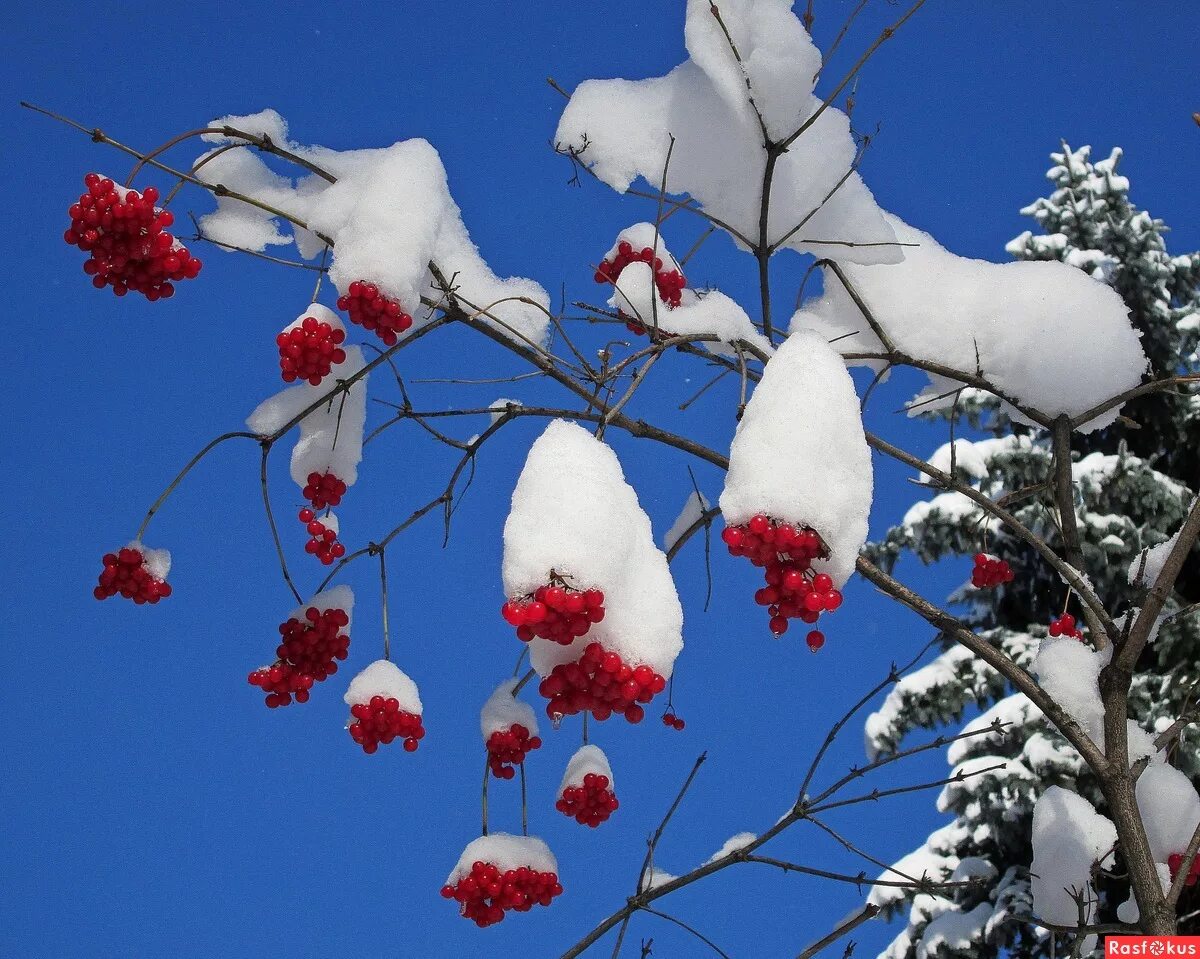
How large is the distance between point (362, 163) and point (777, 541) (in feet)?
4.44

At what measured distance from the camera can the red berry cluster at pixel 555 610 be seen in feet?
4.00

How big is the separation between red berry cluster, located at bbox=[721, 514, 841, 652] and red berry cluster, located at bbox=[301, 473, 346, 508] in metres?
1.30

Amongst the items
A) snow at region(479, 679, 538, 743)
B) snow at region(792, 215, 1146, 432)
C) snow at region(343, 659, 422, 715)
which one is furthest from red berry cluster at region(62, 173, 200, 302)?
snow at region(792, 215, 1146, 432)

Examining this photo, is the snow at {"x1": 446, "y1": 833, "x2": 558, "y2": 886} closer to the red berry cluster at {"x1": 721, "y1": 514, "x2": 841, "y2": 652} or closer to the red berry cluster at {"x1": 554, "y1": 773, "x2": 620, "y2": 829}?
the red berry cluster at {"x1": 554, "y1": 773, "x2": 620, "y2": 829}

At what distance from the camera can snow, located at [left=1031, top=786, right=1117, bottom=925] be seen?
222 centimetres

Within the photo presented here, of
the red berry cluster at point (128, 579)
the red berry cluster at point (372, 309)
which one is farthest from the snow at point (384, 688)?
the red berry cluster at point (372, 309)

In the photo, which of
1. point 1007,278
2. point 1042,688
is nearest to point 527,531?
point 1042,688

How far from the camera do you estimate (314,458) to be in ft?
7.89

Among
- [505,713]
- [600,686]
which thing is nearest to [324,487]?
[505,713]

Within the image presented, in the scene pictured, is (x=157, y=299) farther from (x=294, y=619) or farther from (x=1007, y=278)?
(x=1007, y=278)

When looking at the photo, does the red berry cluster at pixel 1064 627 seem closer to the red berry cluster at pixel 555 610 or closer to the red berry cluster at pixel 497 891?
the red berry cluster at pixel 497 891

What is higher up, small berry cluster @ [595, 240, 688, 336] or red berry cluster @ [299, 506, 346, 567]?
small berry cluster @ [595, 240, 688, 336]

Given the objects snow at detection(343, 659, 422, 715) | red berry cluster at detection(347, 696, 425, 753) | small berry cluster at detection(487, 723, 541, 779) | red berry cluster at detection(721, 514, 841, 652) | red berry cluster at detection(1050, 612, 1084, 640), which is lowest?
red berry cluster at detection(721, 514, 841, 652)

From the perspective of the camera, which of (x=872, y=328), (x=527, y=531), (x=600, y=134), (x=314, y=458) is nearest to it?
(x=527, y=531)
